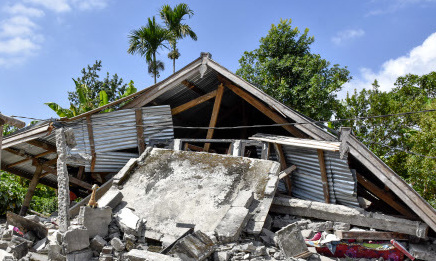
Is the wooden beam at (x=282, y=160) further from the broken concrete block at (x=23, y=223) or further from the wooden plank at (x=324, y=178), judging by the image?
the broken concrete block at (x=23, y=223)

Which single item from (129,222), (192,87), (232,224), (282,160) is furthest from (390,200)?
(192,87)

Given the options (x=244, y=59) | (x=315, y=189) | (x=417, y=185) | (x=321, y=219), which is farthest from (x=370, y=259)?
(x=244, y=59)

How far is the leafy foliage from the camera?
1455 cm

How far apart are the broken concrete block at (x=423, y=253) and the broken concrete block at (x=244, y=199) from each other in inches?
134

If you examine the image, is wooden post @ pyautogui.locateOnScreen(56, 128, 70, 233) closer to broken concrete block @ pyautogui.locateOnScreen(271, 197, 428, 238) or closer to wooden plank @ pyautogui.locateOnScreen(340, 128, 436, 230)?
broken concrete block @ pyautogui.locateOnScreen(271, 197, 428, 238)

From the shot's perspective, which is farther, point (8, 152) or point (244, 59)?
point (244, 59)

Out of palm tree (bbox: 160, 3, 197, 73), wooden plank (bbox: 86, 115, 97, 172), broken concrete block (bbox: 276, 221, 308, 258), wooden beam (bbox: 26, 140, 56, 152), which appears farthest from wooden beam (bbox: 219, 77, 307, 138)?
palm tree (bbox: 160, 3, 197, 73)

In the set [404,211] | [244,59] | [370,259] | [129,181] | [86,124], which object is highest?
[244,59]

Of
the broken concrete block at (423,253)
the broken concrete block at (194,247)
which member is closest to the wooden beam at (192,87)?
the broken concrete block at (194,247)

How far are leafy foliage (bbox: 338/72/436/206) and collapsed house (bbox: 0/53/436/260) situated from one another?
283 inches

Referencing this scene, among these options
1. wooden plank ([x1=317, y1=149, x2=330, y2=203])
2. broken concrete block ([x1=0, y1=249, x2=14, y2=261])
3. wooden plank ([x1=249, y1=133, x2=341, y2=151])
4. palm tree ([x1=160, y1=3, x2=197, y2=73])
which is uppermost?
palm tree ([x1=160, y1=3, x2=197, y2=73])

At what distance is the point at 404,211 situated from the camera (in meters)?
7.70

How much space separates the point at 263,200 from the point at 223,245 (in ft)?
5.10

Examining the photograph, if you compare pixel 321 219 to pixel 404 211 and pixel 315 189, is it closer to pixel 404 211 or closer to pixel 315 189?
pixel 315 189
